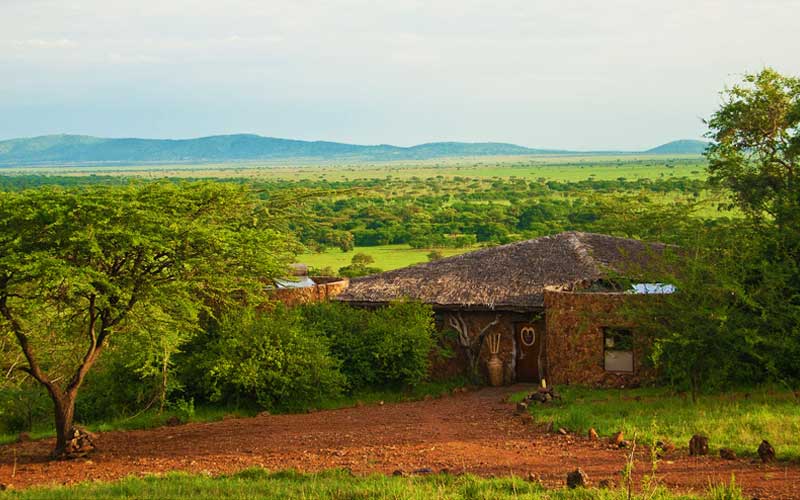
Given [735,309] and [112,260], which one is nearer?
[112,260]

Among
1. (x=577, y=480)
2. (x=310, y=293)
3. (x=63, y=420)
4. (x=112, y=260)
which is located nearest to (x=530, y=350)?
(x=310, y=293)

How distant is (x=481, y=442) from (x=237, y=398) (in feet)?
20.9

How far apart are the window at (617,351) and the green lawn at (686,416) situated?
56 centimetres

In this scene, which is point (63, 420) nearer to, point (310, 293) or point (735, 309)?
point (310, 293)

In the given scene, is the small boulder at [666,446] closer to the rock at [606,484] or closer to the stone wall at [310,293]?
the rock at [606,484]

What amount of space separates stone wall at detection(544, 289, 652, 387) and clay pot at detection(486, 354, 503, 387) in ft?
5.91

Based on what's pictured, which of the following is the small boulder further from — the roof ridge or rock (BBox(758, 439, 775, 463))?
the roof ridge

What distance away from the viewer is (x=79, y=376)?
15969mm

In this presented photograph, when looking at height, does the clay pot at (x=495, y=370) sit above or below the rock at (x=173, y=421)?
above

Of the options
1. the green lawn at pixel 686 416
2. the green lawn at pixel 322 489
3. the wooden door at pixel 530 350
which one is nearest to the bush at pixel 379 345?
the wooden door at pixel 530 350

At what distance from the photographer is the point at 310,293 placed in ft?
73.7

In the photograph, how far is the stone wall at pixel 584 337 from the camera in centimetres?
1902

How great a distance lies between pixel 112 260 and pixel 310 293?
7.41 meters

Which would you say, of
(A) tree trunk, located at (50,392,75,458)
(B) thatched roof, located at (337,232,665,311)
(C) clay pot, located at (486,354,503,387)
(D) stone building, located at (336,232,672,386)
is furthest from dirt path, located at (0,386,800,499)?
(B) thatched roof, located at (337,232,665,311)
